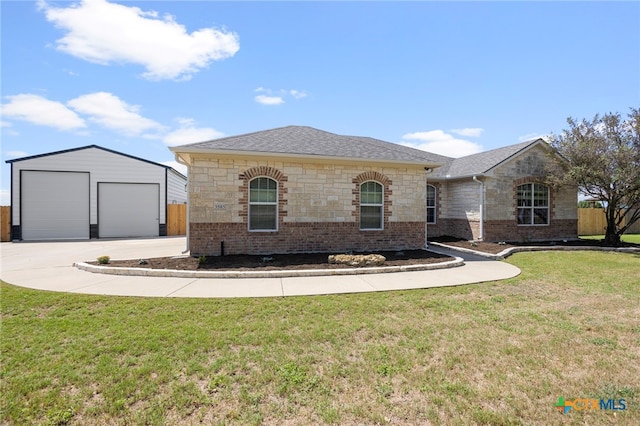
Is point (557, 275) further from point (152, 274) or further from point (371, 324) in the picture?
point (152, 274)

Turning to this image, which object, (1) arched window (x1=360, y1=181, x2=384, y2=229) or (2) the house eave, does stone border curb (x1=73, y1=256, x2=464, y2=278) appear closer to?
(1) arched window (x1=360, y1=181, x2=384, y2=229)

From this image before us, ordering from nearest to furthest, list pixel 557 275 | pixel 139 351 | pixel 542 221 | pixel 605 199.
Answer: pixel 139 351
pixel 557 275
pixel 605 199
pixel 542 221

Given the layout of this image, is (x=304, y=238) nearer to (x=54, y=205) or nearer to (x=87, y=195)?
(x=87, y=195)

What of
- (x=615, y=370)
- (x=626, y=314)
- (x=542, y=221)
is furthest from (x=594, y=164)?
(x=615, y=370)

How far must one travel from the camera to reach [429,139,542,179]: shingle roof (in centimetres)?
1496

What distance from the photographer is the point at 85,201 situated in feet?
61.5

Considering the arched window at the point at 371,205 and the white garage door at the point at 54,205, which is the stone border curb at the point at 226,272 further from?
the white garage door at the point at 54,205

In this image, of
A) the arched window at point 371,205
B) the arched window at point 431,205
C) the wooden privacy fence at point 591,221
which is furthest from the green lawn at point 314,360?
the wooden privacy fence at point 591,221

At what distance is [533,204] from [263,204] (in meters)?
13.6

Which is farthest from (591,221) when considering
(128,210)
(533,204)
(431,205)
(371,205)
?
(128,210)

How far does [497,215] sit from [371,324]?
12806mm

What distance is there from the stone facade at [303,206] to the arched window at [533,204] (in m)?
6.83

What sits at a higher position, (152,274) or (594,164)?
(594,164)

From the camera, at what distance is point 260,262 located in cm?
903
